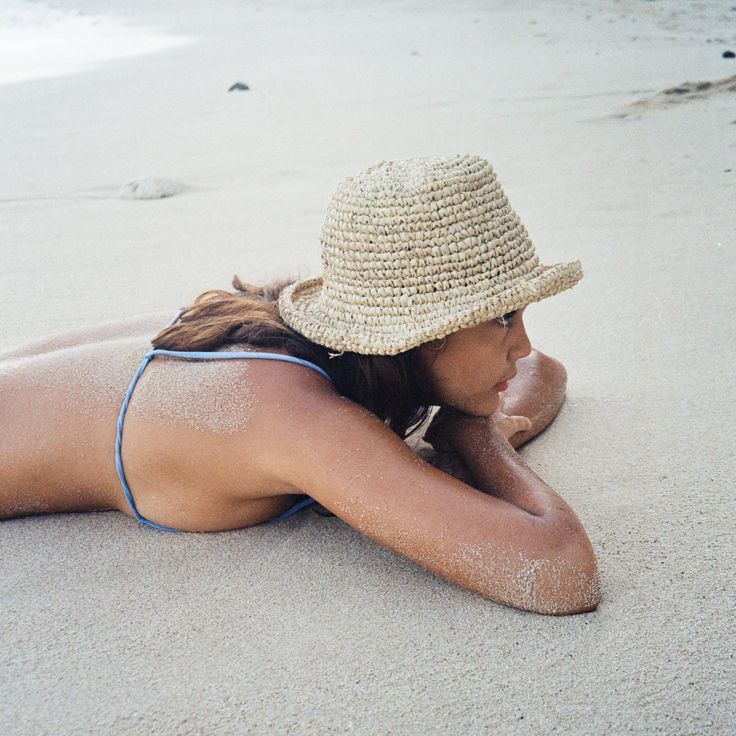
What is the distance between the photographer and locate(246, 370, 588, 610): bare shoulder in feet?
5.21

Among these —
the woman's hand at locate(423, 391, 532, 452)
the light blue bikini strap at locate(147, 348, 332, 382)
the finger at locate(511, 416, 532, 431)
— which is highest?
the light blue bikini strap at locate(147, 348, 332, 382)

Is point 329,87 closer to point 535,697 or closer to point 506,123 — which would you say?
point 506,123

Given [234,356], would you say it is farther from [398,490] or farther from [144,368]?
[398,490]

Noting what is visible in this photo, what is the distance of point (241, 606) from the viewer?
1.73 meters

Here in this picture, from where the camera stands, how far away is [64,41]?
479 inches

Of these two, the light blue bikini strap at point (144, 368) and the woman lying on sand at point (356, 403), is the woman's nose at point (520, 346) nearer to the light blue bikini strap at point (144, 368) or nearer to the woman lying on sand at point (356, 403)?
the woman lying on sand at point (356, 403)

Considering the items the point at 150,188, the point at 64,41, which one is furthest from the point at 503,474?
the point at 64,41

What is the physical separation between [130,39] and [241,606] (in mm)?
11401

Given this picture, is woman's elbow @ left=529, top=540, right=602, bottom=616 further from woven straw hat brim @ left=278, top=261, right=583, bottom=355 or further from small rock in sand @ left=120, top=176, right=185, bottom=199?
small rock in sand @ left=120, top=176, right=185, bottom=199

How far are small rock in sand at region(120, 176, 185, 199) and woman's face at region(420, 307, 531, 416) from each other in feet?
10.6

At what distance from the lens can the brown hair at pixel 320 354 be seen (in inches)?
70.9

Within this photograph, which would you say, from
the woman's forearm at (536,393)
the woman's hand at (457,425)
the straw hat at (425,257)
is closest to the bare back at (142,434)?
the straw hat at (425,257)

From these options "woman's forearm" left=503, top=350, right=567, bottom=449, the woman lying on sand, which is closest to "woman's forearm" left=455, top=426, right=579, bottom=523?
the woman lying on sand

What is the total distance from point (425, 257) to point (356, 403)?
0.34 metres
